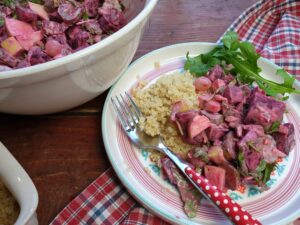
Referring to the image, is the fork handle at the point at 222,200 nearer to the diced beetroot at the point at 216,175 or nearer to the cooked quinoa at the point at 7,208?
the diced beetroot at the point at 216,175

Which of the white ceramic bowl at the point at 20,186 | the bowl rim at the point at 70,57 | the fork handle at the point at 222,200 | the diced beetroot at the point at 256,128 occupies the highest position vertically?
the bowl rim at the point at 70,57

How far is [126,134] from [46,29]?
12.3 inches

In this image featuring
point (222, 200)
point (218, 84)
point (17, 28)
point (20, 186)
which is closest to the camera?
point (20, 186)

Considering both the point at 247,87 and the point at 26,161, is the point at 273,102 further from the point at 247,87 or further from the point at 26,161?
the point at 26,161

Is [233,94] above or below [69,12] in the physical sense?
below

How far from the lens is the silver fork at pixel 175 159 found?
693 mm

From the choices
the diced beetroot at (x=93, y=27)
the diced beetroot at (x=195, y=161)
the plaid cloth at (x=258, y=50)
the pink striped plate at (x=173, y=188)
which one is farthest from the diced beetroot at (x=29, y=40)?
the diced beetroot at (x=195, y=161)

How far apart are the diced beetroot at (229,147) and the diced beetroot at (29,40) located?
0.49m

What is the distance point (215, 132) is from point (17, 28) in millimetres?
518

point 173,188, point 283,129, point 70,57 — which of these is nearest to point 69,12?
point 70,57

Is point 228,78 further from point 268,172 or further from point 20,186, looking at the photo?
point 20,186

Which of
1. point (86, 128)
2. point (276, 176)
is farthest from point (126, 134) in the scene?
point (276, 176)

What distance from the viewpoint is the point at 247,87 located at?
0.93 m

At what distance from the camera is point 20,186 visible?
0.60m
